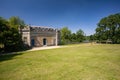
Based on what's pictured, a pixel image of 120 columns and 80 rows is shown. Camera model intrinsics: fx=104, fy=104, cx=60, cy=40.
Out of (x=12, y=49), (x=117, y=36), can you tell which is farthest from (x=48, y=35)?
(x=117, y=36)

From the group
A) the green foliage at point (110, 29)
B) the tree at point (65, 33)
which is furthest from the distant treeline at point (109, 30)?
the tree at point (65, 33)

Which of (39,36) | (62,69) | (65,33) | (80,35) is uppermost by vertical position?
(65,33)

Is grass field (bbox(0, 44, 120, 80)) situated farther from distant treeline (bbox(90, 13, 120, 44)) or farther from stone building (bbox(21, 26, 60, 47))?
distant treeline (bbox(90, 13, 120, 44))

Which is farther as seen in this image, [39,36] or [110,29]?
[110,29]

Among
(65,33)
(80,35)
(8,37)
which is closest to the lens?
(8,37)

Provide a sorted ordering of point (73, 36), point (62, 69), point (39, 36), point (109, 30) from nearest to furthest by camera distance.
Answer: point (62, 69) < point (39, 36) < point (109, 30) < point (73, 36)

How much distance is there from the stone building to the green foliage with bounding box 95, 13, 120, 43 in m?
19.6

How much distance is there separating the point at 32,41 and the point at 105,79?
82.2 feet

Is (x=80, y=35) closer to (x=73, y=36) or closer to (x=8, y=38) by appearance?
(x=73, y=36)

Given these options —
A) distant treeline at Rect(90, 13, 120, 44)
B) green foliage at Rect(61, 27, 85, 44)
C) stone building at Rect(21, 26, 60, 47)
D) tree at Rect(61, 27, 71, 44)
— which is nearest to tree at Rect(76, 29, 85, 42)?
green foliage at Rect(61, 27, 85, 44)

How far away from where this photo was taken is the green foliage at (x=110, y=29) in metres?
39.8

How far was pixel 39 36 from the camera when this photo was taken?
30359mm

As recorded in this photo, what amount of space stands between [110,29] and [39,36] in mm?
28498

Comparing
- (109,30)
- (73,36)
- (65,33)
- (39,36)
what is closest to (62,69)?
(39,36)
